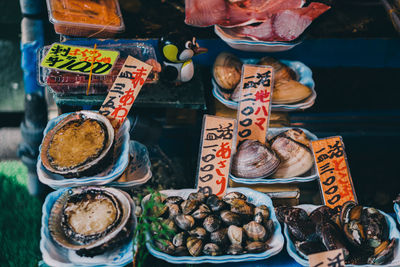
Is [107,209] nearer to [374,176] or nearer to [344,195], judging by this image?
[344,195]

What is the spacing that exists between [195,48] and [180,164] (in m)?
1.15

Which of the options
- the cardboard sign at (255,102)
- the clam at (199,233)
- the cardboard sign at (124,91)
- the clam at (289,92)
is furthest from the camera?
the clam at (289,92)

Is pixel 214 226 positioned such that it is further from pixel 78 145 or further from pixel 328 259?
pixel 78 145

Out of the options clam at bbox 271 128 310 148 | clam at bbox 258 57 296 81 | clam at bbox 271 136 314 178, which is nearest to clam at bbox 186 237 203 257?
clam at bbox 271 136 314 178

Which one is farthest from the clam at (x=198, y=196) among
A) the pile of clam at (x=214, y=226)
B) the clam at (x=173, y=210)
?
the clam at (x=173, y=210)

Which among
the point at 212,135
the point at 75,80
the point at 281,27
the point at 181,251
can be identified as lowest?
the point at 181,251

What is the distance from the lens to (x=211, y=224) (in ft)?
5.66

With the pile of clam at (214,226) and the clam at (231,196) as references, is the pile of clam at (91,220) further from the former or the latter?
the clam at (231,196)

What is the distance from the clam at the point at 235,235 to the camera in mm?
1708

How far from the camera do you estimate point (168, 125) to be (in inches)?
122

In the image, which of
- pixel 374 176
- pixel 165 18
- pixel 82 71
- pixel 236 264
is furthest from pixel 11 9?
pixel 374 176

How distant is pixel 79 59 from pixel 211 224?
1280 millimetres

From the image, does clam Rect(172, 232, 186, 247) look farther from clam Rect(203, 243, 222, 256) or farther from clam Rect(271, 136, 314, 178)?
clam Rect(271, 136, 314, 178)

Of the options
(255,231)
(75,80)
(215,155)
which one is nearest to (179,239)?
(255,231)
